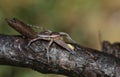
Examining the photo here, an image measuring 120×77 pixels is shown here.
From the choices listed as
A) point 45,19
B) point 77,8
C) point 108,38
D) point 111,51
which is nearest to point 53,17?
point 45,19

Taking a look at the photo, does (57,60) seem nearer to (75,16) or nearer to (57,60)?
(57,60)

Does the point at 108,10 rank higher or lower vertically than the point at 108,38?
higher

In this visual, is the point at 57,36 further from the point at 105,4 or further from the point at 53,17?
the point at 105,4

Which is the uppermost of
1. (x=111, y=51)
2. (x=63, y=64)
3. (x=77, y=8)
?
(x=77, y=8)

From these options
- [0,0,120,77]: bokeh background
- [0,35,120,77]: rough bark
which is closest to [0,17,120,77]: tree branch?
[0,35,120,77]: rough bark

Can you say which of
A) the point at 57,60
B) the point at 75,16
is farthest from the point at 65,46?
the point at 75,16

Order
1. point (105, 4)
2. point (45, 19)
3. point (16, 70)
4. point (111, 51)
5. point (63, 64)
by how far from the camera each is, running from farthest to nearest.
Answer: point (105, 4) → point (45, 19) → point (16, 70) → point (111, 51) → point (63, 64)

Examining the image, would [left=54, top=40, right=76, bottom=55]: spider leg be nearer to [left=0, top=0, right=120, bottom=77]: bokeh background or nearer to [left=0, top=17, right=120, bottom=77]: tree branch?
[left=0, top=17, right=120, bottom=77]: tree branch
